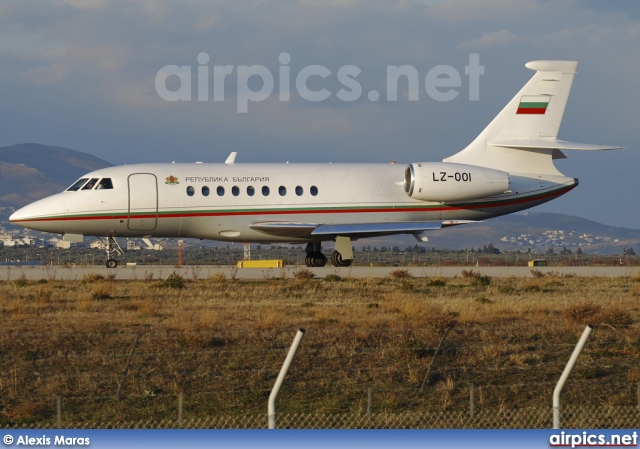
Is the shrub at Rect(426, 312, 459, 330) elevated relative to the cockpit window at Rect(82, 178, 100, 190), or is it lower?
lower

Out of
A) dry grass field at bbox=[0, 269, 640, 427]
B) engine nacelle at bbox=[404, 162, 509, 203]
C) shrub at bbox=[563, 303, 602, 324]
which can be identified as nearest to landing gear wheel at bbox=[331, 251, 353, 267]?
engine nacelle at bbox=[404, 162, 509, 203]

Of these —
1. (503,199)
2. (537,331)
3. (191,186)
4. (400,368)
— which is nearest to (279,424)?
(400,368)

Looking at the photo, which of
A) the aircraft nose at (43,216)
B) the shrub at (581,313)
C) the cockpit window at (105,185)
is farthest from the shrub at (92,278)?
the shrub at (581,313)

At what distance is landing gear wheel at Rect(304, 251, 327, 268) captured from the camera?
38438mm

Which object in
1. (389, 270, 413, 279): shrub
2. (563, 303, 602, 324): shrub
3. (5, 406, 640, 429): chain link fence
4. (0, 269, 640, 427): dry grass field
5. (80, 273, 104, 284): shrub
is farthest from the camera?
(389, 270, 413, 279): shrub

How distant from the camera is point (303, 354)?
58.2 ft

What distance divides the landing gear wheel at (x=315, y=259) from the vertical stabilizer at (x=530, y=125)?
6149 mm

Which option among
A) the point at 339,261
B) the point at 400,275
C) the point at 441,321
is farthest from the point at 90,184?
the point at 441,321

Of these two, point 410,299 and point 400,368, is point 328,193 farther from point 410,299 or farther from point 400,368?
point 400,368

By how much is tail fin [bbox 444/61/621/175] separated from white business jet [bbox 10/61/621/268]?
4 centimetres

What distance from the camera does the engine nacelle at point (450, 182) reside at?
36344mm

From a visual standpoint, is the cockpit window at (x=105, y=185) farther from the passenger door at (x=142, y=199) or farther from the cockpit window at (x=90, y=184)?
the passenger door at (x=142, y=199)

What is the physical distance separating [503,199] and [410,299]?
14.2m

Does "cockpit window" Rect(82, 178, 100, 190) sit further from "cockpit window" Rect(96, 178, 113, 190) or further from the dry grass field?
the dry grass field
